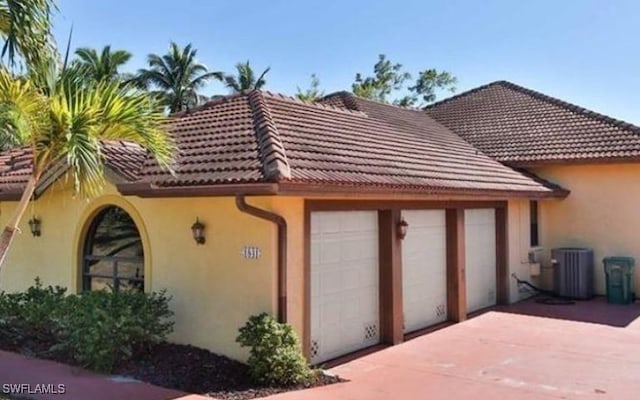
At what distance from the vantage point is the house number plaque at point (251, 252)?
8.94 m

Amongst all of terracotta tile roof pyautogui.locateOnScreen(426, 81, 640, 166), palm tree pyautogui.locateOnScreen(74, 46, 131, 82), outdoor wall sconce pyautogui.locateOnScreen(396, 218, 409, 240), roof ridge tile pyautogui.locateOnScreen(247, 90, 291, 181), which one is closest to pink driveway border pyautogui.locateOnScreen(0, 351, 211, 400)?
roof ridge tile pyautogui.locateOnScreen(247, 90, 291, 181)

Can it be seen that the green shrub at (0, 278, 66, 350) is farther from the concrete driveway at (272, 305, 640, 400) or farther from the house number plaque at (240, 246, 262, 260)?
the concrete driveway at (272, 305, 640, 400)

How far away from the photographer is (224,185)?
341 inches

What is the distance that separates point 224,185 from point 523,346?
633cm

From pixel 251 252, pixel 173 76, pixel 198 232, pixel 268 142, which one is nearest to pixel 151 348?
pixel 198 232

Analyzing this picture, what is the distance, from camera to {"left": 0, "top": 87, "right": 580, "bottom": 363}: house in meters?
9.03

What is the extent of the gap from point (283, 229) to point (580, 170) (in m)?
11.8

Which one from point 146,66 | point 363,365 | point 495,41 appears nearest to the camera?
point 363,365

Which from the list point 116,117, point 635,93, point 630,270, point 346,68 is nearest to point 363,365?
point 116,117

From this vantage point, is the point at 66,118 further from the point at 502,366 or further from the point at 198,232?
the point at 502,366

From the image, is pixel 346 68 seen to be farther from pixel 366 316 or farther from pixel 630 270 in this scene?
pixel 366 316

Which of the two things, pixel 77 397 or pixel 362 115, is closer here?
pixel 77 397

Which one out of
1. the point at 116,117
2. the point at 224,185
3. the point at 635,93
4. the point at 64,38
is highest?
the point at 635,93

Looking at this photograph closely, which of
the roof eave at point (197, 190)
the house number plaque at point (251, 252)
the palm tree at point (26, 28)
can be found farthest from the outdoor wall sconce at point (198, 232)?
the palm tree at point (26, 28)
